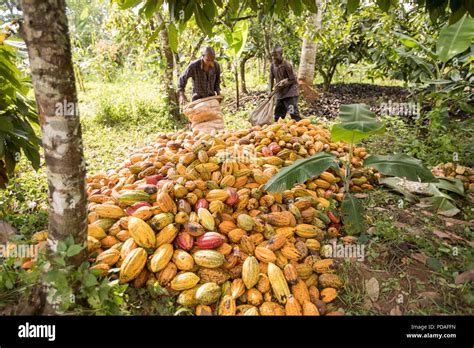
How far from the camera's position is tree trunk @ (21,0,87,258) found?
1.30m

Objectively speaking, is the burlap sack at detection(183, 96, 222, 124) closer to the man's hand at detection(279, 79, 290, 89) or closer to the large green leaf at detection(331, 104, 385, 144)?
the man's hand at detection(279, 79, 290, 89)

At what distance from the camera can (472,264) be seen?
2127 mm

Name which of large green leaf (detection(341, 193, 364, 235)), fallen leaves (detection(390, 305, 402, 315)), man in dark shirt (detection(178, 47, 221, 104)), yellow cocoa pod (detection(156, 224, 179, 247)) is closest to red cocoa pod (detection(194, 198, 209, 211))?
yellow cocoa pod (detection(156, 224, 179, 247))

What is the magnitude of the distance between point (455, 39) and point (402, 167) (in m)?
2.19

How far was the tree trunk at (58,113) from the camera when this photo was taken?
1300 millimetres

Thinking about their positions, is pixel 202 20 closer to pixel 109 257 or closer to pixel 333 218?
pixel 109 257

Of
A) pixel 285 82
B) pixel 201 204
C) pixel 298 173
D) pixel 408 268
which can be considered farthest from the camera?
pixel 285 82

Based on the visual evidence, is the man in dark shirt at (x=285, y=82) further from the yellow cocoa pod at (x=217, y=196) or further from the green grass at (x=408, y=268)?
the yellow cocoa pod at (x=217, y=196)

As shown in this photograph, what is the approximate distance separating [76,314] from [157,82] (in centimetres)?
666

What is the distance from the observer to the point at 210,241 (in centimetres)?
211

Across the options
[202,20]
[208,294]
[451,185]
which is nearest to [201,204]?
[208,294]
